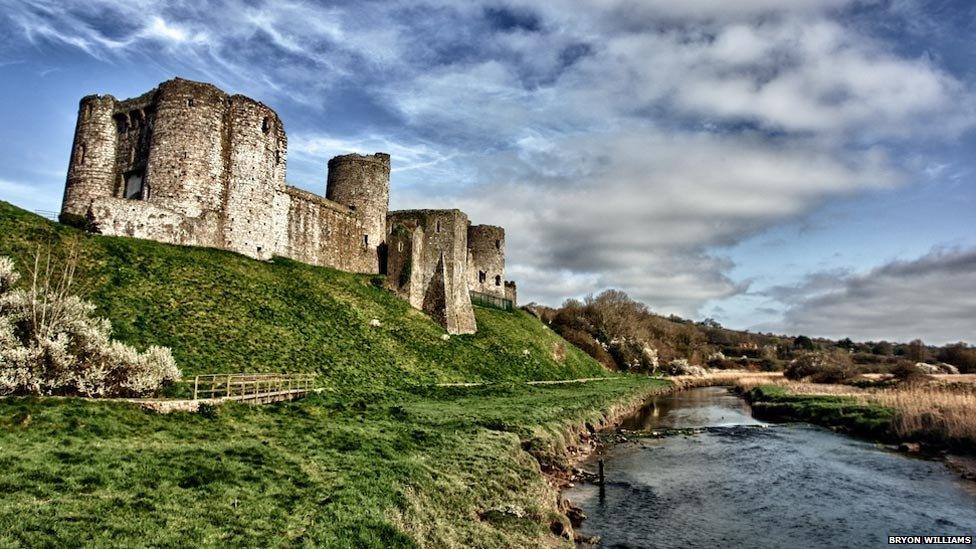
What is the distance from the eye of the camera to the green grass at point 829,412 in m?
32.8

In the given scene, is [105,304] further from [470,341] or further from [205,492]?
[470,341]

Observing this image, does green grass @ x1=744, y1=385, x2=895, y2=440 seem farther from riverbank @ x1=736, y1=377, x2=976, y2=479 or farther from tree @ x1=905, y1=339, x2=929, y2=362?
tree @ x1=905, y1=339, x2=929, y2=362

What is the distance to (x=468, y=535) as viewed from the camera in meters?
12.7

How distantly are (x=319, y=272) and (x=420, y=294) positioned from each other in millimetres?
10647

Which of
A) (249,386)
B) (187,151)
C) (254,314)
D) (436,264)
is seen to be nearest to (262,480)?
(249,386)

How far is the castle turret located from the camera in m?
52.6

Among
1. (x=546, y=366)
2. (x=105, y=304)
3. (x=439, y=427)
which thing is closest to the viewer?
(x=439, y=427)

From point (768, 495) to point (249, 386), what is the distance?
2143 cm

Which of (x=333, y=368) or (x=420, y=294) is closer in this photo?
(x=333, y=368)

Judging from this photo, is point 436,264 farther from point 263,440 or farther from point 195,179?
point 263,440

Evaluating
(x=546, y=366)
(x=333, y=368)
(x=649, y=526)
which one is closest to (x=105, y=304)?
(x=333, y=368)

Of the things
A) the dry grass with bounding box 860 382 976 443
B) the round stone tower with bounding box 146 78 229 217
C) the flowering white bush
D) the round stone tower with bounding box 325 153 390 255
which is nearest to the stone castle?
the round stone tower with bounding box 146 78 229 217

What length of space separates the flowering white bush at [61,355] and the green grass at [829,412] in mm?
36725

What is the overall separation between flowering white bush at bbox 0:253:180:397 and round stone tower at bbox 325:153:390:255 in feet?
107
